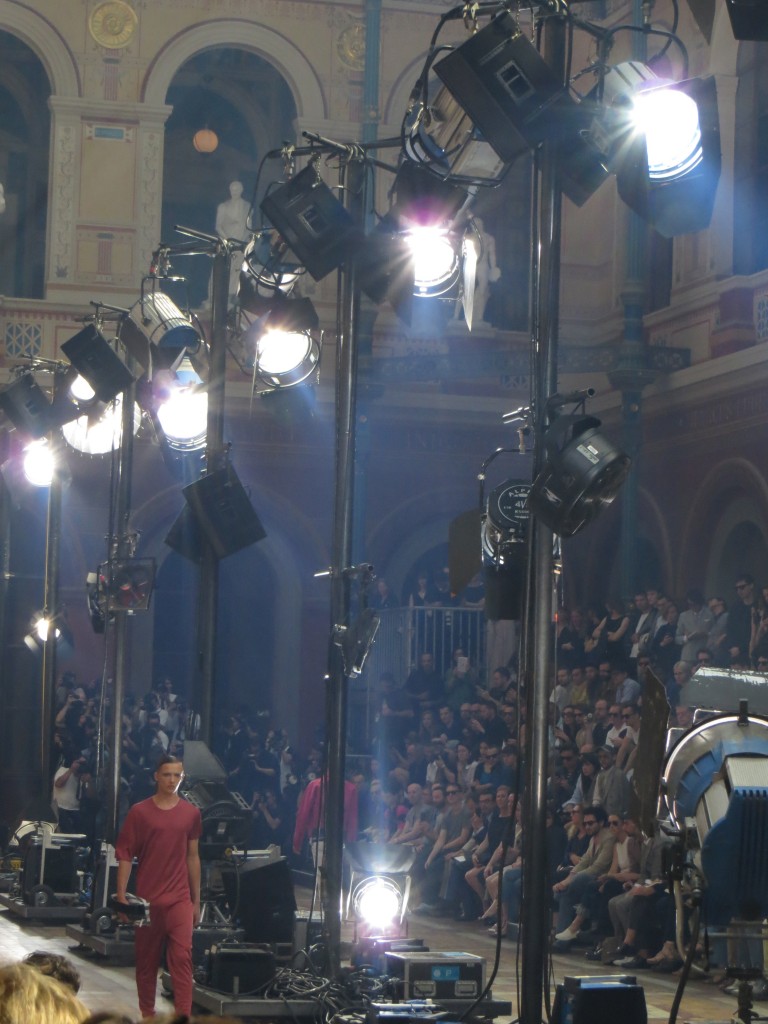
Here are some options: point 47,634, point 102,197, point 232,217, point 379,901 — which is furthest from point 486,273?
point 379,901

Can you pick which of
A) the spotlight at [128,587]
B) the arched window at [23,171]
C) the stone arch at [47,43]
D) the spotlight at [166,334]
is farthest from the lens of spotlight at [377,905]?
the arched window at [23,171]

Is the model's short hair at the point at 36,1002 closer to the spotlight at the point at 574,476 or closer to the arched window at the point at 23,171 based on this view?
the spotlight at the point at 574,476

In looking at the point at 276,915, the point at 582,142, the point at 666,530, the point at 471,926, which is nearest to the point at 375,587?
the point at 666,530

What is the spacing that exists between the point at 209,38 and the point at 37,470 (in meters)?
9.42

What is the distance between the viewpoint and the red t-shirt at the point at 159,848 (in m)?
9.35

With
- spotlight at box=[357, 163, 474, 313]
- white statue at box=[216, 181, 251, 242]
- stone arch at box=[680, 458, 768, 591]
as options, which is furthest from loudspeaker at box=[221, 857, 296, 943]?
white statue at box=[216, 181, 251, 242]

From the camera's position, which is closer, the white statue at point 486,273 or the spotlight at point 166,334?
the spotlight at point 166,334

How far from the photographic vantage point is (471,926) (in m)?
14.8

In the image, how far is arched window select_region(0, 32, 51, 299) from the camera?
25609 mm

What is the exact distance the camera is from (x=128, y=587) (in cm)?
1409

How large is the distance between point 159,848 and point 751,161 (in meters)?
12.5

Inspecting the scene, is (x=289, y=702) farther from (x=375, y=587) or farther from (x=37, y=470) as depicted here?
(x=37, y=470)

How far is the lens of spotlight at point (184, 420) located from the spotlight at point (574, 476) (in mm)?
6553

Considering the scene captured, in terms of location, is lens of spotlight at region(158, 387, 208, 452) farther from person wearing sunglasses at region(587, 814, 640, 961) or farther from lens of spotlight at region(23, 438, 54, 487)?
person wearing sunglasses at region(587, 814, 640, 961)
